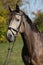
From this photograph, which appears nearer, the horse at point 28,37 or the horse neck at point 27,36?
the horse at point 28,37

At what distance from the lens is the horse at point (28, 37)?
6.74 metres

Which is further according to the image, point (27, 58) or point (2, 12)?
point (2, 12)

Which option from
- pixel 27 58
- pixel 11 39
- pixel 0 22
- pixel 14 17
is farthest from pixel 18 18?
pixel 0 22

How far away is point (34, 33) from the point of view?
7.07 metres

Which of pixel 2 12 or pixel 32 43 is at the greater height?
pixel 32 43

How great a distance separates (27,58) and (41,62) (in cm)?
38

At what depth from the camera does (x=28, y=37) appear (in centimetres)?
699

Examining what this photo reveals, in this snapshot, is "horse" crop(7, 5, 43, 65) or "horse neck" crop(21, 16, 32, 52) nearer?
"horse" crop(7, 5, 43, 65)

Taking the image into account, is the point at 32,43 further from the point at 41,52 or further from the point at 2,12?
the point at 2,12

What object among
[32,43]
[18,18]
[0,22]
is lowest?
[0,22]

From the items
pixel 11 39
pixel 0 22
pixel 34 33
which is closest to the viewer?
pixel 11 39

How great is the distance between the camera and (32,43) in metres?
6.99

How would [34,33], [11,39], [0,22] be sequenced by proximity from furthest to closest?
[0,22] → [34,33] → [11,39]

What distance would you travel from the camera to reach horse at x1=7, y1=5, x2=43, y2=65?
6.74m
